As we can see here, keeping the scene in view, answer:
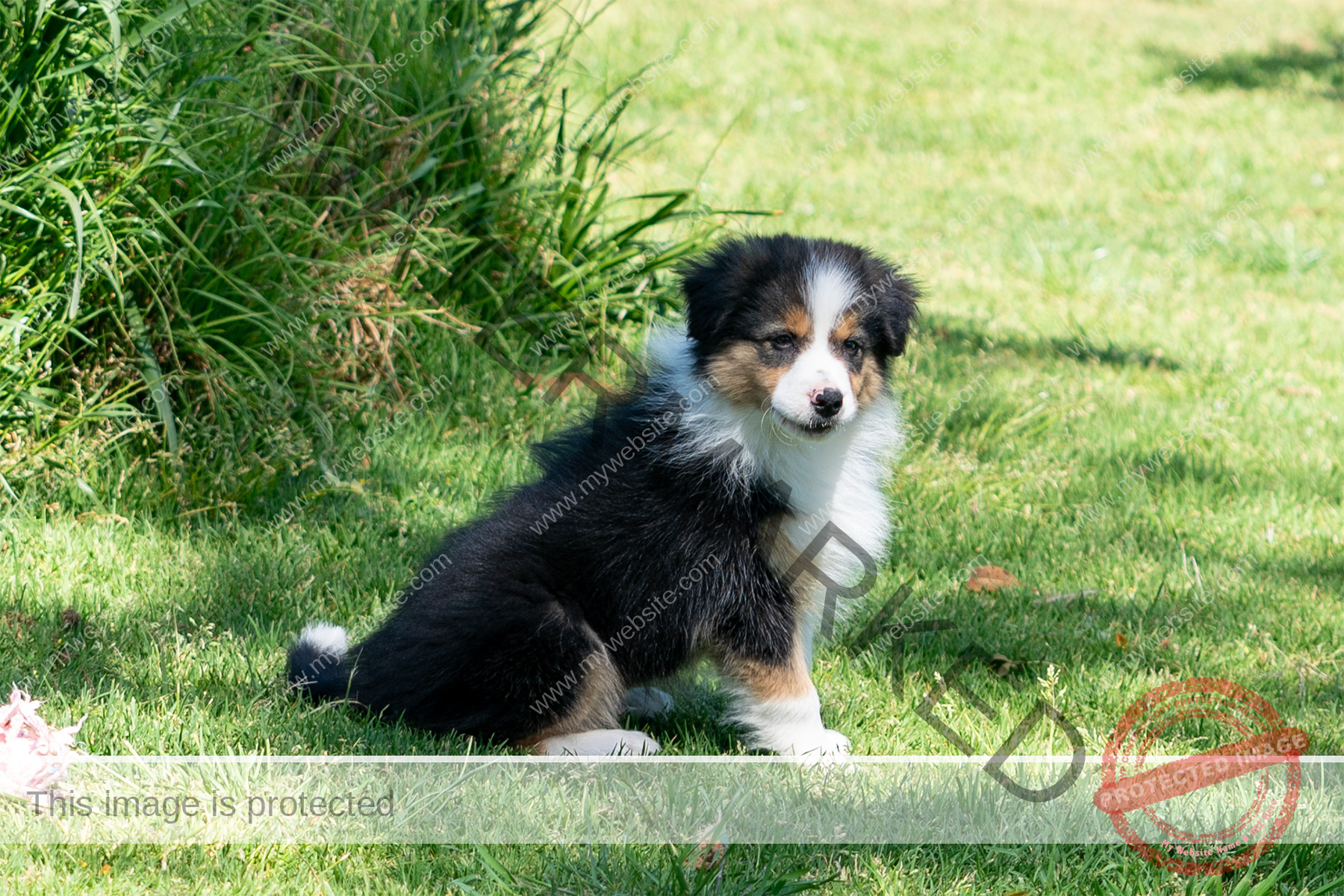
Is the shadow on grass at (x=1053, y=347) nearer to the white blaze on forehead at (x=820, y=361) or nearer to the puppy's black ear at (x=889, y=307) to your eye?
the puppy's black ear at (x=889, y=307)

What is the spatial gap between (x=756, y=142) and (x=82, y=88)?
25.1 feet

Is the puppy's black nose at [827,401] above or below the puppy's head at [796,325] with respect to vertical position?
below

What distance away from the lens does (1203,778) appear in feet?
10.9

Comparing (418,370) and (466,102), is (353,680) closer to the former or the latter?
(418,370)

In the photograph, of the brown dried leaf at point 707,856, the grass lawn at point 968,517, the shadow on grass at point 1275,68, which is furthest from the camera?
the shadow on grass at point 1275,68

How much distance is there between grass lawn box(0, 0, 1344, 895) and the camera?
2.93m

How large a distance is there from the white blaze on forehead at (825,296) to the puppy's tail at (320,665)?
1569mm

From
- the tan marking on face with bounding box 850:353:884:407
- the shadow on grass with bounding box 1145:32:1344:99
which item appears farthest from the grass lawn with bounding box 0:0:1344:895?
the shadow on grass with bounding box 1145:32:1344:99

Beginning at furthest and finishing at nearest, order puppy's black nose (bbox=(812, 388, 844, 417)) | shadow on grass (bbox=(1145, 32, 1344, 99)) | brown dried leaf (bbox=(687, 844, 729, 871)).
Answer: shadow on grass (bbox=(1145, 32, 1344, 99))
puppy's black nose (bbox=(812, 388, 844, 417))
brown dried leaf (bbox=(687, 844, 729, 871))

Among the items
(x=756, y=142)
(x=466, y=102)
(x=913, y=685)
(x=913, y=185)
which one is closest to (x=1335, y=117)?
(x=913, y=185)

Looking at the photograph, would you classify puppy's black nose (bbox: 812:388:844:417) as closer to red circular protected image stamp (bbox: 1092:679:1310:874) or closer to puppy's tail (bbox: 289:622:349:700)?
red circular protected image stamp (bbox: 1092:679:1310:874)

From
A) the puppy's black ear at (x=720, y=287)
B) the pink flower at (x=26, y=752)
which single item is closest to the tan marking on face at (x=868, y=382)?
the puppy's black ear at (x=720, y=287)

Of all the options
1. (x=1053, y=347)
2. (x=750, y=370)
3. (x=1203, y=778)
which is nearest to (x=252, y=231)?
(x=750, y=370)

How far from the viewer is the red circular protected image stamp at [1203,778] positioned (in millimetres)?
2980
